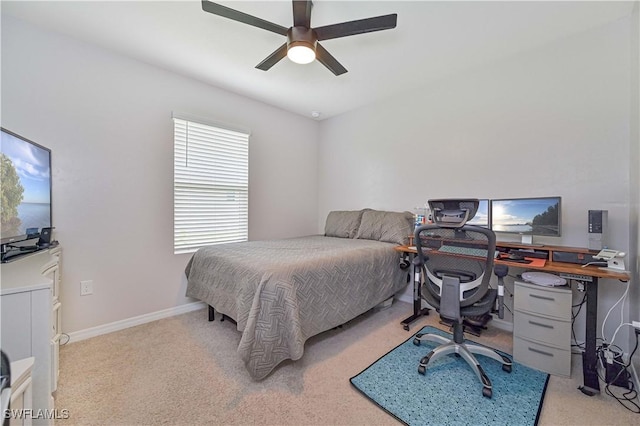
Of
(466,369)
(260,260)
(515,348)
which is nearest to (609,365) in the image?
(515,348)

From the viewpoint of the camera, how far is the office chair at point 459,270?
164 centimetres

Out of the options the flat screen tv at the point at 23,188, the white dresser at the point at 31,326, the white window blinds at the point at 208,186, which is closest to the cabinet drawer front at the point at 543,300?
the white dresser at the point at 31,326

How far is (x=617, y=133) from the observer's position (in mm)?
1992

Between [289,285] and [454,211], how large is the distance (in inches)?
48.3

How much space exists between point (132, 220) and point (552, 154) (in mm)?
3984

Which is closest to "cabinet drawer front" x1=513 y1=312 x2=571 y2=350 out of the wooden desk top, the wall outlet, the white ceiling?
the wooden desk top

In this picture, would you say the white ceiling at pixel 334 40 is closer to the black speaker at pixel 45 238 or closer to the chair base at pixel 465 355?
the black speaker at pixel 45 238

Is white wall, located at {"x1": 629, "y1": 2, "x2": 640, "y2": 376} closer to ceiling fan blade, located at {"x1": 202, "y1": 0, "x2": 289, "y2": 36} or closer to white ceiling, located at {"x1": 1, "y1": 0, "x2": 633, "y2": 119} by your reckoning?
white ceiling, located at {"x1": 1, "y1": 0, "x2": 633, "y2": 119}

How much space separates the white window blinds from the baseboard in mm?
629

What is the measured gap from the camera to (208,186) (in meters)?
3.04

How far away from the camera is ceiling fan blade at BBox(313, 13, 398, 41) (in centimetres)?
164

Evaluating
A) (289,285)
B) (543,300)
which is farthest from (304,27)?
(543,300)

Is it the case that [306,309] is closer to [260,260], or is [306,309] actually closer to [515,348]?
[260,260]

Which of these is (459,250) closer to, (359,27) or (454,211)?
(454,211)
